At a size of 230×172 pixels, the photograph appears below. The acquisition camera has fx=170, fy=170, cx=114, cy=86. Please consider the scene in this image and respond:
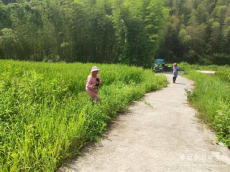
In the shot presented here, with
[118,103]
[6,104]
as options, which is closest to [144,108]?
[118,103]

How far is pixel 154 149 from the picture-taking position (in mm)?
2275

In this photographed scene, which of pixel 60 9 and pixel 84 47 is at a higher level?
pixel 60 9

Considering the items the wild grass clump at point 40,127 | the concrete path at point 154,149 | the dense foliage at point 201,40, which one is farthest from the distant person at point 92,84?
the dense foliage at point 201,40

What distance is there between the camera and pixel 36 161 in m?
1.70

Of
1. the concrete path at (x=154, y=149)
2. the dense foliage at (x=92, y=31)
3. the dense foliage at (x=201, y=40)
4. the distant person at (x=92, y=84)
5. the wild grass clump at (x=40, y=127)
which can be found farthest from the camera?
the dense foliage at (x=201, y=40)

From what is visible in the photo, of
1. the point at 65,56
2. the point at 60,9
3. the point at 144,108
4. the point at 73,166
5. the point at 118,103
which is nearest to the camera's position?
the point at 73,166

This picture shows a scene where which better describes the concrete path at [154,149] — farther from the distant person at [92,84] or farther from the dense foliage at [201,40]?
the dense foliage at [201,40]

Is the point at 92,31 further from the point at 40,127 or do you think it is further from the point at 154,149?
the point at 154,149

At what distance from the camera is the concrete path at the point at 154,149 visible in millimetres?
1912

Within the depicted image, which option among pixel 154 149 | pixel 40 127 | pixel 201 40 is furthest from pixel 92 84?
pixel 201 40

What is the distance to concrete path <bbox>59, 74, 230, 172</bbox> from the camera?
191 centimetres

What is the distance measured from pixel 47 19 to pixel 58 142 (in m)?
15.2

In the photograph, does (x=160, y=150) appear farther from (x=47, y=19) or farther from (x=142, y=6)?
(x=47, y=19)

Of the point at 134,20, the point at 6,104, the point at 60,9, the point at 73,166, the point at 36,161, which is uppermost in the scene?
the point at 60,9
